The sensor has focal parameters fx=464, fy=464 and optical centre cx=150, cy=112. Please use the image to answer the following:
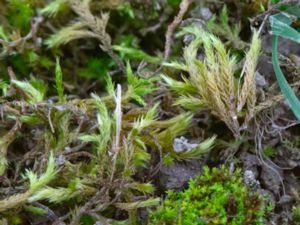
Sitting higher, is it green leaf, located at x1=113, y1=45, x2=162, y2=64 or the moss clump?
green leaf, located at x1=113, y1=45, x2=162, y2=64

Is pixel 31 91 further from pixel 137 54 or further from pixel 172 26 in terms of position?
pixel 172 26

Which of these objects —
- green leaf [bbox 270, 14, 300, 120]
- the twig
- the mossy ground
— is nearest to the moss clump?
the mossy ground

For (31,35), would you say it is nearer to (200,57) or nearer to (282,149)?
(200,57)

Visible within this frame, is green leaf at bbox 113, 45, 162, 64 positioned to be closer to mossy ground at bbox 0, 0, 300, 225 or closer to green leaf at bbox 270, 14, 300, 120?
mossy ground at bbox 0, 0, 300, 225

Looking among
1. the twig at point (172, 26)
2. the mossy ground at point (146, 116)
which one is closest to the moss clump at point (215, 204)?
the mossy ground at point (146, 116)

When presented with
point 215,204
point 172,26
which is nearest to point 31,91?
point 172,26

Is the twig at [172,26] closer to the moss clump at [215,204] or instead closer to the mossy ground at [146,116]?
the mossy ground at [146,116]

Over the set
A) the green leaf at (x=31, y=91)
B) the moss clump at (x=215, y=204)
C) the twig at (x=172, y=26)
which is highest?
the twig at (x=172, y=26)

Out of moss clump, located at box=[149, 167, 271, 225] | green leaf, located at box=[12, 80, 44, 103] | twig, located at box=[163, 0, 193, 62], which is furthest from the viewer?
twig, located at box=[163, 0, 193, 62]
